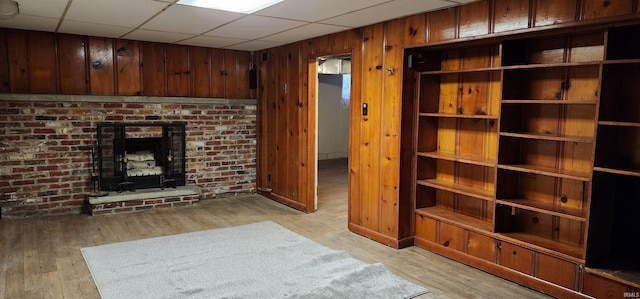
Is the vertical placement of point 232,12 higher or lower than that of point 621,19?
higher

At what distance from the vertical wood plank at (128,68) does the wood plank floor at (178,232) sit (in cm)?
160

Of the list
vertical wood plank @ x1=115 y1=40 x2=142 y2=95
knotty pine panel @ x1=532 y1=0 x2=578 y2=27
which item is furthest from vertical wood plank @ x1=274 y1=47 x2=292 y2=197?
knotty pine panel @ x1=532 y1=0 x2=578 y2=27

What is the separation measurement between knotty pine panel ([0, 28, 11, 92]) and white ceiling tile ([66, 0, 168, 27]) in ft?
4.05

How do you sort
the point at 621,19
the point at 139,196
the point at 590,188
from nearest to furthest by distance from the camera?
the point at 621,19
the point at 590,188
the point at 139,196

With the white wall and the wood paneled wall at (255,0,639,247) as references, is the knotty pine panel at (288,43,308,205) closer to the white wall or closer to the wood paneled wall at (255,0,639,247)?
the wood paneled wall at (255,0,639,247)

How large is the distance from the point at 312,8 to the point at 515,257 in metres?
2.51

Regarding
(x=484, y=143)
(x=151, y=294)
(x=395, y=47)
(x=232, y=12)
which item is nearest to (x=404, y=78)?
(x=395, y=47)

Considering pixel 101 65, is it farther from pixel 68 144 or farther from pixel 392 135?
pixel 392 135

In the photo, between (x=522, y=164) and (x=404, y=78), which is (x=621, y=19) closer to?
(x=522, y=164)

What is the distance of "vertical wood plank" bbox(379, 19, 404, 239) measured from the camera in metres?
3.87

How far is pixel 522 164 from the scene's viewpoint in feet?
10.8

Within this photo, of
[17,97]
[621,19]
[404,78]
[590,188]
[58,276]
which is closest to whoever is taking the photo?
[621,19]

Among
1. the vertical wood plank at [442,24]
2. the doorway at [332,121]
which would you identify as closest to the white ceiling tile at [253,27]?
the vertical wood plank at [442,24]

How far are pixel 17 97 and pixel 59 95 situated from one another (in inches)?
15.9
